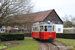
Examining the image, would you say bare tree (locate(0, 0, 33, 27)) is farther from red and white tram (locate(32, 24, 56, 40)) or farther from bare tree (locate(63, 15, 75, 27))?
bare tree (locate(63, 15, 75, 27))

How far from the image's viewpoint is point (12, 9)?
12.3 meters

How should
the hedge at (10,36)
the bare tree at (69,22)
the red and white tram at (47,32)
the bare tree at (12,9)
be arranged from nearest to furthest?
the bare tree at (12,9)
the red and white tram at (47,32)
the hedge at (10,36)
the bare tree at (69,22)

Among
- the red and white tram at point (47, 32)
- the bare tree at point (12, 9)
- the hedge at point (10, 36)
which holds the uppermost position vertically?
the bare tree at point (12, 9)

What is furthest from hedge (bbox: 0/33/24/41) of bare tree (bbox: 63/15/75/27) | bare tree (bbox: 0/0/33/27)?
bare tree (bbox: 63/15/75/27)

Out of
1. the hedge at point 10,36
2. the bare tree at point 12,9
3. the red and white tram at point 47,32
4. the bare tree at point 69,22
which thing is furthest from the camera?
the bare tree at point 69,22

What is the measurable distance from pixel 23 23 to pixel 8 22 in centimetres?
187

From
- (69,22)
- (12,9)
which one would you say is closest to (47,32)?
(12,9)

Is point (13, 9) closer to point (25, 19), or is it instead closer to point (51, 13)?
point (25, 19)

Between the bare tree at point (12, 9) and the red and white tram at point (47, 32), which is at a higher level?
the bare tree at point (12, 9)

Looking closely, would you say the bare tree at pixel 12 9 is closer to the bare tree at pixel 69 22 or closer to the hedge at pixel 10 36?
the hedge at pixel 10 36

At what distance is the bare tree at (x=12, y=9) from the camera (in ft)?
39.2

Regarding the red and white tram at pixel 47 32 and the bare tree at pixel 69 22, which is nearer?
the red and white tram at pixel 47 32

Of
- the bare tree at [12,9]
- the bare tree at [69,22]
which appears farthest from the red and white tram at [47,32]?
the bare tree at [69,22]

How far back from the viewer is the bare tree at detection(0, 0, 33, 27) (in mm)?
11953
